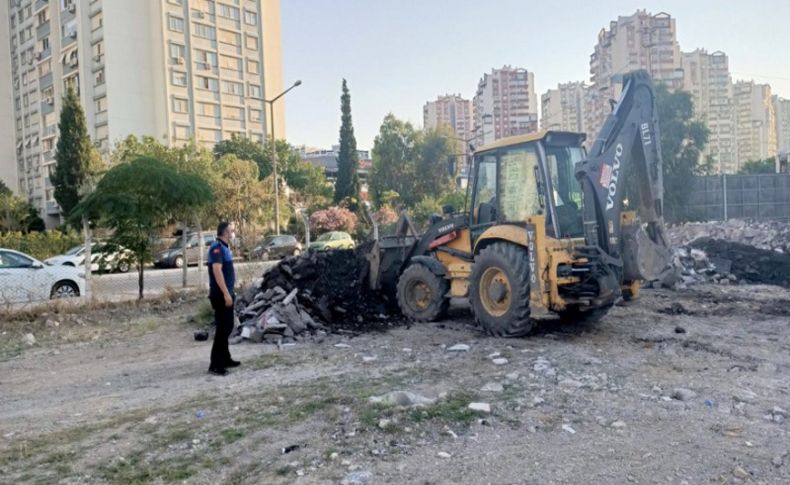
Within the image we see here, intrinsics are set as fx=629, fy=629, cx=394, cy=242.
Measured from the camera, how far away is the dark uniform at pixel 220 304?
7.27m

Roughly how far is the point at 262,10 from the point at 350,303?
185ft

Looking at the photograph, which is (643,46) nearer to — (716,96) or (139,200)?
(716,96)

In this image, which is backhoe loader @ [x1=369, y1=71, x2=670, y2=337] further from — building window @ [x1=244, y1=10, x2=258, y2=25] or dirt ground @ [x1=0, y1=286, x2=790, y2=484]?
building window @ [x1=244, y1=10, x2=258, y2=25]

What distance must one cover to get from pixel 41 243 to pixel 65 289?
48.0ft

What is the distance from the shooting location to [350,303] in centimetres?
1062

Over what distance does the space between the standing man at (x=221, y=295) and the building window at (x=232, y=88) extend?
52179mm

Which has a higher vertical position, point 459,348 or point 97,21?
point 97,21

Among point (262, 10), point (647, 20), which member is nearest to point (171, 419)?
point (647, 20)

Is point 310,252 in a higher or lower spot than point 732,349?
higher

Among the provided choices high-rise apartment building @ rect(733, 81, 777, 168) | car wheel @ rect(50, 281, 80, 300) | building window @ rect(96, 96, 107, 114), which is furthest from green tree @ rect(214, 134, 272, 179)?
high-rise apartment building @ rect(733, 81, 777, 168)

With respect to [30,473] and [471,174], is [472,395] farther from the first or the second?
[471,174]

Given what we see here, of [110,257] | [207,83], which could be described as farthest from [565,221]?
[207,83]

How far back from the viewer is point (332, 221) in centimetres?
3459

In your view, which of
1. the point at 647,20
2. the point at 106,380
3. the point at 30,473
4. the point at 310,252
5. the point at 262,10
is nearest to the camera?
the point at 30,473
